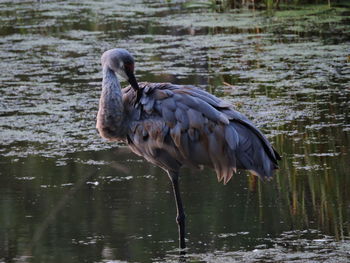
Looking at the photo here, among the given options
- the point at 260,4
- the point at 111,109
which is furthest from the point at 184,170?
the point at 260,4

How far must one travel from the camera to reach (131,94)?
19.7 ft

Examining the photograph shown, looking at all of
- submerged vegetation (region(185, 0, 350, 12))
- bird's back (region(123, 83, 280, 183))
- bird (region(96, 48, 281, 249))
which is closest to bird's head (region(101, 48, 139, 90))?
bird (region(96, 48, 281, 249))

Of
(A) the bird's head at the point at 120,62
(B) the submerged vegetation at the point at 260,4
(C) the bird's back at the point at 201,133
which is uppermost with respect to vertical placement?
(A) the bird's head at the point at 120,62

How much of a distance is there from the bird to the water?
0.38m

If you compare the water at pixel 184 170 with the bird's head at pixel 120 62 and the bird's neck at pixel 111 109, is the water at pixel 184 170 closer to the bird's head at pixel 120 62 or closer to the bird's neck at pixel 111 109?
the bird's neck at pixel 111 109

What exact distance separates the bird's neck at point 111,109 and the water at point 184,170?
0.57 meters

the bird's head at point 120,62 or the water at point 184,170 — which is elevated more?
the bird's head at point 120,62

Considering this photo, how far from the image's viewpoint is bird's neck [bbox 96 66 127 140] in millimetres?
5859

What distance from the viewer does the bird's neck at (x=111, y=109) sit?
5.86 metres

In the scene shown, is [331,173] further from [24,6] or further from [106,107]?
[24,6]

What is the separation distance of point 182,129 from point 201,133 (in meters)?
0.12

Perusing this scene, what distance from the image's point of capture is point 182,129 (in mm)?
5738

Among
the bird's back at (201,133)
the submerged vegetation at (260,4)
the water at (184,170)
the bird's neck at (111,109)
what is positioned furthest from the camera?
the submerged vegetation at (260,4)

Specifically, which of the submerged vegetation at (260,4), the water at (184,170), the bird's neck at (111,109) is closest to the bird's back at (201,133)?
the bird's neck at (111,109)
